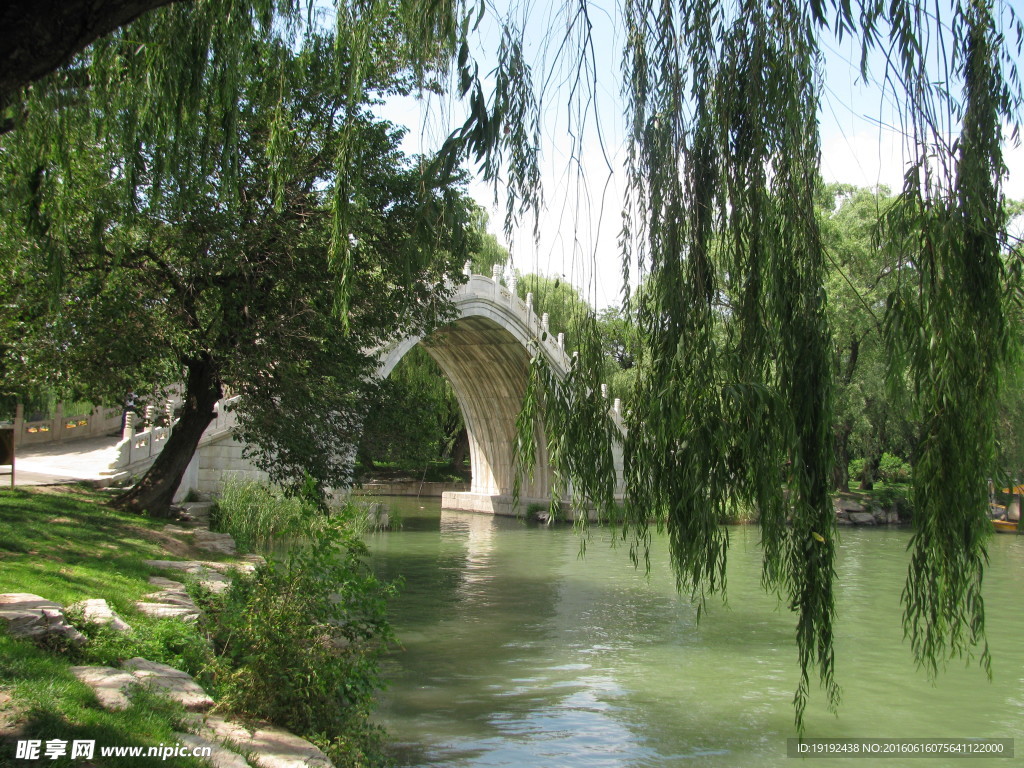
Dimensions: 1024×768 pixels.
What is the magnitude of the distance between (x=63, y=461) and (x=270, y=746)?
12.6m

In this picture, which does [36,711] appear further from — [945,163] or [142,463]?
[142,463]

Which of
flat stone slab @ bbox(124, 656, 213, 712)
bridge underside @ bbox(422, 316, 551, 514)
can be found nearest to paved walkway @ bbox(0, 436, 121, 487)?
flat stone slab @ bbox(124, 656, 213, 712)

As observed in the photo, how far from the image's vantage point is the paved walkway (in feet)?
41.3

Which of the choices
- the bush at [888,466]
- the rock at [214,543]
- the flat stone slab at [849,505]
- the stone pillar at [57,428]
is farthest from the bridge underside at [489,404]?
the rock at [214,543]

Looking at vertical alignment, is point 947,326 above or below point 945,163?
below

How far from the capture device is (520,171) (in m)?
3.72

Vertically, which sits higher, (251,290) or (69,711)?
(251,290)

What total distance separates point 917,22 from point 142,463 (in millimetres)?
12854

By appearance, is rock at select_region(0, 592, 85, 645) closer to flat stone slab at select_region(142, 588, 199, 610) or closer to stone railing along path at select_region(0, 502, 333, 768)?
stone railing along path at select_region(0, 502, 333, 768)

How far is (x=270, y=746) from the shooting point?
4258 millimetres

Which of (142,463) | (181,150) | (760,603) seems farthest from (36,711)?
(142,463)

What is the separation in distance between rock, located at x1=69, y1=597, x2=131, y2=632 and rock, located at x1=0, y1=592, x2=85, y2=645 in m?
0.25

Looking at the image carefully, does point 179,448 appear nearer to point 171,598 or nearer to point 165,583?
point 165,583

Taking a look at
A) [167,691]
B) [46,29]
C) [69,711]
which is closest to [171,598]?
[167,691]
